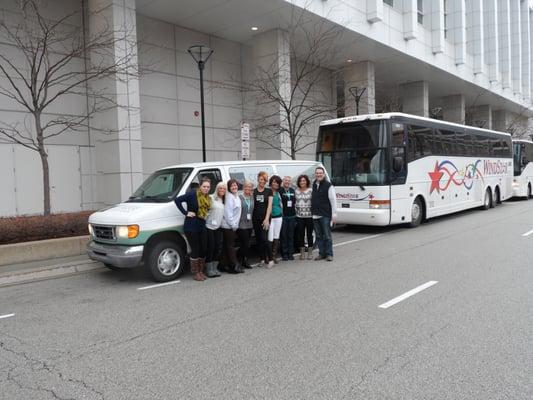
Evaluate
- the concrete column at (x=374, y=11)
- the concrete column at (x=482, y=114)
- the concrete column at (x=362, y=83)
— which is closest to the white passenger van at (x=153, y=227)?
the concrete column at (x=374, y=11)

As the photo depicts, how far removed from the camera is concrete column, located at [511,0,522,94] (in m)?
44.2

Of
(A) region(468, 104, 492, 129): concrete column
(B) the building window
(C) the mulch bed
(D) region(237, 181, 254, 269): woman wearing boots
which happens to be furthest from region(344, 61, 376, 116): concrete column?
(A) region(468, 104, 492, 129): concrete column

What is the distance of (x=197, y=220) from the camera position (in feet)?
25.1

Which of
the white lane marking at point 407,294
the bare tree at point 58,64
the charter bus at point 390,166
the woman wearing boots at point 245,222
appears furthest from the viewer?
the bare tree at point 58,64

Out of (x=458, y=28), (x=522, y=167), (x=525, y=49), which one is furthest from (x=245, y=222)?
(x=525, y=49)

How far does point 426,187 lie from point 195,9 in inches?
438

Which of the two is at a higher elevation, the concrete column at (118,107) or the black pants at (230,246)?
the concrete column at (118,107)

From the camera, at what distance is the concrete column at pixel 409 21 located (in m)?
25.0

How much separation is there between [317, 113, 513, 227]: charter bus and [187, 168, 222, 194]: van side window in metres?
5.54

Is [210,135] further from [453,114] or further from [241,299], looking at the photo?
[453,114]

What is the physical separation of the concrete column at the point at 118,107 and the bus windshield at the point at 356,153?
20.8ft

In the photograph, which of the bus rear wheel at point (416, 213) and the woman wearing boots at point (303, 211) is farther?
the bus rear wheel at point (416, 213)

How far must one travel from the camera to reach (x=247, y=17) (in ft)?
62.5

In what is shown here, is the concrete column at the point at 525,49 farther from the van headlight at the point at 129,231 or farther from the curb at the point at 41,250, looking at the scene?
the van headlight at the point at 129,231
